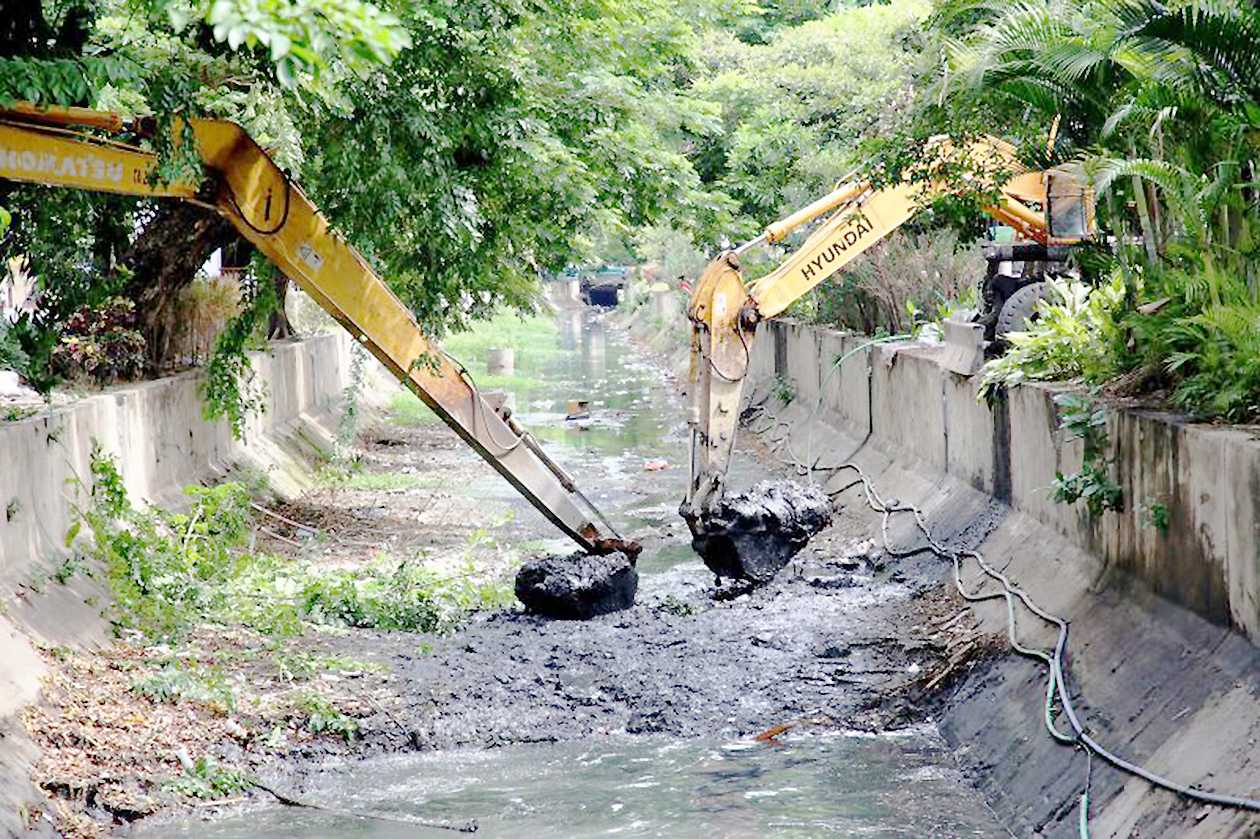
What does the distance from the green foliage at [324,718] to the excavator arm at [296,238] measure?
356 centimetres

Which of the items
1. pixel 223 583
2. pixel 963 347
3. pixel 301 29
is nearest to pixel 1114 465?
pixel 963 347

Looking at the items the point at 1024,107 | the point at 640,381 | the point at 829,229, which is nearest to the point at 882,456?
the point at 829,229

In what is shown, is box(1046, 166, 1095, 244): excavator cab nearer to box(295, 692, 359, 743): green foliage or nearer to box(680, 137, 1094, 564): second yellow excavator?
box(680, 137, 1094, 564): second yellow excavator

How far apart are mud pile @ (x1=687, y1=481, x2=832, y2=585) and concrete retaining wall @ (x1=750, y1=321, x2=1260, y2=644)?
1659 millimetres

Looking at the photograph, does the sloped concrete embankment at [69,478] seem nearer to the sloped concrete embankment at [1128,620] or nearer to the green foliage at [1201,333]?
the sloped concrete embankment at [1128,620]

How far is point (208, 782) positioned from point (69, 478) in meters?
4.18

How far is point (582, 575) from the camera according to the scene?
45.8 ft

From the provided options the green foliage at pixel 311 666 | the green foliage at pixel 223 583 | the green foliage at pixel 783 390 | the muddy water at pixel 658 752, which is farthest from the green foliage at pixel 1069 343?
the green foliage at pixel 783 390

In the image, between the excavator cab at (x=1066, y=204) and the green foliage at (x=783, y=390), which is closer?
the excavator cab at (x=1066, y=204)

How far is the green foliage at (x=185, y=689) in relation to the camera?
10297 mm

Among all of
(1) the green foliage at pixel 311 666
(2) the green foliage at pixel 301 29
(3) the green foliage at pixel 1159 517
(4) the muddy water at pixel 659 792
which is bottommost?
(4) the muddy water at pixel 659 792

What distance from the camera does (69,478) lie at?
12.7 m

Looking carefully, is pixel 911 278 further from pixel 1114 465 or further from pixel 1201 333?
pixel 1201 333

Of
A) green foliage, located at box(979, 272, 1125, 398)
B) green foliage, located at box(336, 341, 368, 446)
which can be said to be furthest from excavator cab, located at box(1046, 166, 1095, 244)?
green foliage, located at box(336, 341, 368, 446)
